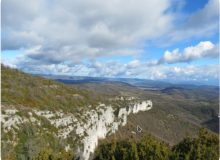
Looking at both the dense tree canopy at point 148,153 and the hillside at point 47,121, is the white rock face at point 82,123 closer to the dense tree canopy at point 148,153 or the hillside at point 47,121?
the hillside at point 47,121

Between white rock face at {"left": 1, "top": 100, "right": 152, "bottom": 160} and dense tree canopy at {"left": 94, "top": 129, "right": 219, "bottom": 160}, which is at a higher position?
dense tree canopy at {"left": 94, "top": 129, "right": 219, "bottom": 160}

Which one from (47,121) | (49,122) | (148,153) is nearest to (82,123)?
(49,122)

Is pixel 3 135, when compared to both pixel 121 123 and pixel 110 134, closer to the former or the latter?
pixel 110 134

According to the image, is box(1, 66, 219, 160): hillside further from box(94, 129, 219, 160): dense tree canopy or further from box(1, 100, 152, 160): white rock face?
box(94, 129, 219, 160): dense tree canopy

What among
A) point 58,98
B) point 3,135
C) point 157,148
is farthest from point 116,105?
point 157,148

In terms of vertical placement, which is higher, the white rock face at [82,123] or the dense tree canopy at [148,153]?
the dense tree canopy at [148,153]

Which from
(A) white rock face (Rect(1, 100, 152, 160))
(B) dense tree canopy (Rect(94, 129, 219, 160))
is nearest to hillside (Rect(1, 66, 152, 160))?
(A) white rock face (Rect(1, 100, 152, 160))

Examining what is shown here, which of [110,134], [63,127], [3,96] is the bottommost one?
[110,134]

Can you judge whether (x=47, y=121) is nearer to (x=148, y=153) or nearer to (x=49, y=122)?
(x=49, y=122)

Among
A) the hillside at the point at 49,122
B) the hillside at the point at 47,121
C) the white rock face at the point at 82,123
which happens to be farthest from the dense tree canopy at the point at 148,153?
the white rock face at the point at 82,123
